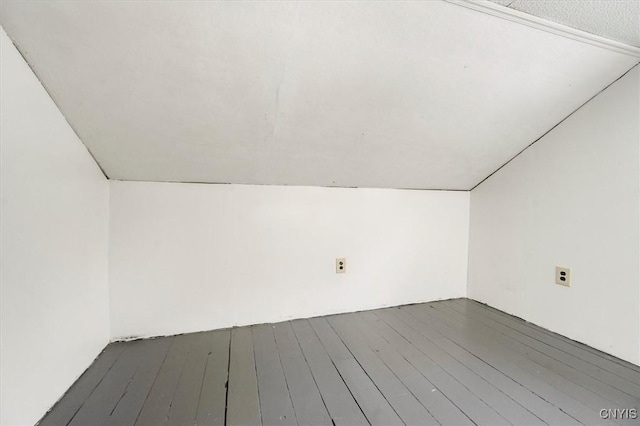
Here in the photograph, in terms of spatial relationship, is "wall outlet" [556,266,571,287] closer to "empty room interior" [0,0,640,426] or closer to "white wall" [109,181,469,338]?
"empty room interior" [0,0,640,426]

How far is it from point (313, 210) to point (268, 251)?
1.32ft

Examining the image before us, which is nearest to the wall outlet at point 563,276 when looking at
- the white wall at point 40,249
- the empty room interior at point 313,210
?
the empty room interior at point 313,210

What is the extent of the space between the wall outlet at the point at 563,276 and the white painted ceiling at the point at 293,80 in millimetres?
813

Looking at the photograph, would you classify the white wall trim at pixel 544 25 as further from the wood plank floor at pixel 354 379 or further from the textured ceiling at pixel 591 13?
the wood plank floor at pixel 354 379

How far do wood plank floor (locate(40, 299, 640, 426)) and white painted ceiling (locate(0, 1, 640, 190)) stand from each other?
0.96m

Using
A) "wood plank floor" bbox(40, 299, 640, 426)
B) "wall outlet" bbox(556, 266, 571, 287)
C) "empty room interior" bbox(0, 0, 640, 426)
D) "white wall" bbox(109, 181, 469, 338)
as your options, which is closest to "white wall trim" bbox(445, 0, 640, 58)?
"empty room interior" bbox(0, 0, 640, 426)

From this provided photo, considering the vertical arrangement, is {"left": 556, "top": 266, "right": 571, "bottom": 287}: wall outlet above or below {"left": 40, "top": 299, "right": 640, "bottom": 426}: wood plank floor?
above

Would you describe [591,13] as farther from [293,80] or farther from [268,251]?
[268,251]

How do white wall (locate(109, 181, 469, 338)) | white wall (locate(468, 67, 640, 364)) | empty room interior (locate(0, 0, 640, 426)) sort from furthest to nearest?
white wall (locate(109, 181, 469, 338)) < white wall (locate(468, 67, 640, 364)) < empty room interior (locate(0, 0, 640, 426))

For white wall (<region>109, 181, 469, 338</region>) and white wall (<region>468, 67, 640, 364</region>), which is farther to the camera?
white wall (<region>109, 181, 469, 338</region>)

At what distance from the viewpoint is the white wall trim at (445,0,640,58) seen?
999 millimetres

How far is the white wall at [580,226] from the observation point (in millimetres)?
1438

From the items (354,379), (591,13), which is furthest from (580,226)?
(354,379)

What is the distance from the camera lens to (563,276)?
1721mm
